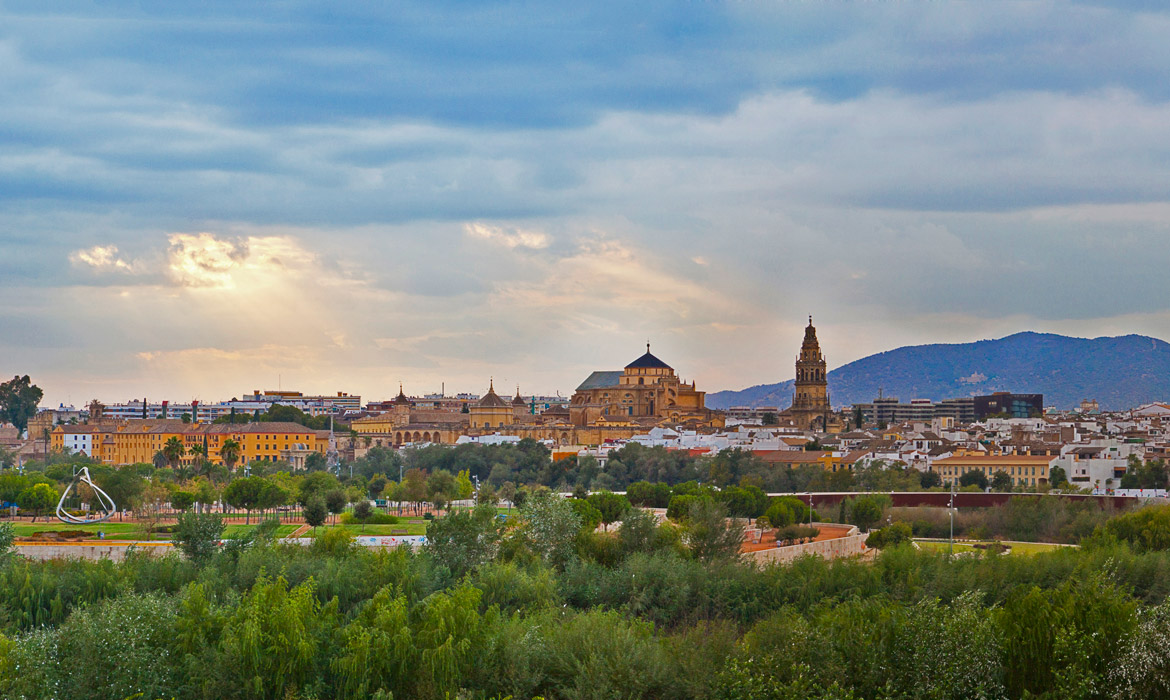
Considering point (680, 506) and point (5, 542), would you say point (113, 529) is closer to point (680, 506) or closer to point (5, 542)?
point (5, 542)

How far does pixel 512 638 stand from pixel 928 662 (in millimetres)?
6259

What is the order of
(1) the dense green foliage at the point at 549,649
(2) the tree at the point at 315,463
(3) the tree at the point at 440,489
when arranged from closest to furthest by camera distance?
1. (1) the dense green foliage at the point at 549,649
2. (3) the tree at the point at 440,489
3. (2) the tree at the point at 315,463

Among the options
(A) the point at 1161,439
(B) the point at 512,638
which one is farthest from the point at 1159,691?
(A) the point at 1161,439

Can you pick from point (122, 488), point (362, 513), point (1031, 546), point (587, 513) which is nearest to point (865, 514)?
point (1031, 546)

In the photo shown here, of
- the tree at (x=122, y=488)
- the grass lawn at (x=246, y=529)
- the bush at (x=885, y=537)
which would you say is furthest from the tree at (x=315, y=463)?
the bush at (x=885, y=537)

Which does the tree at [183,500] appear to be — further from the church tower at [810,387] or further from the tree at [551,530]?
the church tower at [810,387]

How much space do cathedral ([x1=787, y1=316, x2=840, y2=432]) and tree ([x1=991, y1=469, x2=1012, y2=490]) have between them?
184ft

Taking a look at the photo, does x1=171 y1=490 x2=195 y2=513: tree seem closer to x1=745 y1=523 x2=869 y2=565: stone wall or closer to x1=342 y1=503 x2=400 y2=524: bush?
x1=342 y1=503 x2=400 y2=524: bush

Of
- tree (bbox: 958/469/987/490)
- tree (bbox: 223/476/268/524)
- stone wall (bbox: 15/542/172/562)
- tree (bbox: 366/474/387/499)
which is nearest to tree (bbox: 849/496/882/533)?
tree (bbox: 958/469/987/490)

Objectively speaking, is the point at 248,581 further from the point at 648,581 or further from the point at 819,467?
the point at 819,467

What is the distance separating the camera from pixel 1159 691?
706 inches

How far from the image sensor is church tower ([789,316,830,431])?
125m

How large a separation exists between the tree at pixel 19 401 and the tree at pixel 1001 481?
93.5 meters

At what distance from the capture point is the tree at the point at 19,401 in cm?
12825
